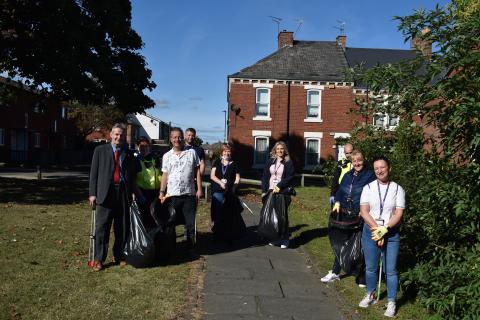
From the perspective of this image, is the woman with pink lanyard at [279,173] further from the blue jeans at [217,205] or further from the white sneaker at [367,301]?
the white sneaker at [367,301]

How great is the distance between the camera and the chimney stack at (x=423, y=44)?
4430mm

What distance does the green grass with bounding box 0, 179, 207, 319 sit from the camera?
487cm

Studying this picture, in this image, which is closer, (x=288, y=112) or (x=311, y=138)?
(x=288, y=112)

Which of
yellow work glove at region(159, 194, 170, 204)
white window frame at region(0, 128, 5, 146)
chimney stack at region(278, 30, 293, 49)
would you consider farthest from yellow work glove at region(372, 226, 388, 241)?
white window frame at region(0, 128, 5, 146)

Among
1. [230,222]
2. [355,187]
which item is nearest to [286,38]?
[230,222]

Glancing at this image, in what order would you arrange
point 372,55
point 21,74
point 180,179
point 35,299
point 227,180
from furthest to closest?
point 372,55, point 21,74, point 227,180, point 180,179, point 35,299

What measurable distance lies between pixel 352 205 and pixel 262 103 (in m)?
25.4

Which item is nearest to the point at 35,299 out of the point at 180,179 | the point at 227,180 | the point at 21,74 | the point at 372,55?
the point at 180,179

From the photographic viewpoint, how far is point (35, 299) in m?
5.13

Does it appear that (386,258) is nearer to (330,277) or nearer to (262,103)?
(330,277)

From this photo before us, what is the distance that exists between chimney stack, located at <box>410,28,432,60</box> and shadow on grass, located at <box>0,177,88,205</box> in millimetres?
11722

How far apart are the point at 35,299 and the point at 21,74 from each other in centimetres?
1484

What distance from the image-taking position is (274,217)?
26.6 ft

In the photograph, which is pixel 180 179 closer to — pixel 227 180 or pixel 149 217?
pixel 149 217
